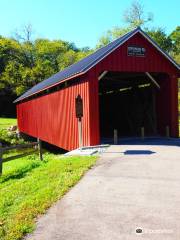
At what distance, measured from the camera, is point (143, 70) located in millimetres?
18297

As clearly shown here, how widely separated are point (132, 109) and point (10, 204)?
15.4 m

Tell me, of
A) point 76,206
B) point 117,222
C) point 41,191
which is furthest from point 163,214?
point 41,191

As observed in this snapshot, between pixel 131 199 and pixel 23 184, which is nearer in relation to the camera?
pixel 131 199

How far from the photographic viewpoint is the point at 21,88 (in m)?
52.7

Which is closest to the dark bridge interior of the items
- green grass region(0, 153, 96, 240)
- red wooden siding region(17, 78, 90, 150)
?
red wooden siding region(17, 78, 90, 150)

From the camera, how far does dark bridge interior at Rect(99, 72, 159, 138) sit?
20828mm

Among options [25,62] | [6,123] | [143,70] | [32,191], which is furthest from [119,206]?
[25,62]

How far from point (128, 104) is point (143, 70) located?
5207 mm

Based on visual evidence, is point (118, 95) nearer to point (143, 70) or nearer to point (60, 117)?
point (60, 117)

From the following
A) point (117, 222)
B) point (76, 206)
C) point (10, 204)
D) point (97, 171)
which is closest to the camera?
point (117, 222)

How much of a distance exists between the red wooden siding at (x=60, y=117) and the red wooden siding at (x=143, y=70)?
36 cm

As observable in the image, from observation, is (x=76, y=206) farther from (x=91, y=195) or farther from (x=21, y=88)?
(x=21, y=88)

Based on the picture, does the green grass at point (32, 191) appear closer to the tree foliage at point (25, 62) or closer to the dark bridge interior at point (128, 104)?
the dark bridge interior at point (128, 104)

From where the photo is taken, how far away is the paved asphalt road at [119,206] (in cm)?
620
